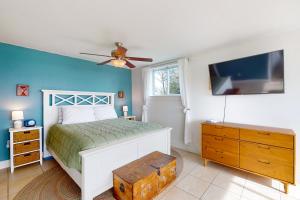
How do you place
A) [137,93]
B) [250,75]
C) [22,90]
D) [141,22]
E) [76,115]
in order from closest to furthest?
[141,22]
[250,75]
[22,90]
[76,115]
[137,93]

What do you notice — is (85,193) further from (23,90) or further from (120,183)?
(23,90)

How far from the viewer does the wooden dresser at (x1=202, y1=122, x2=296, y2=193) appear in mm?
1958

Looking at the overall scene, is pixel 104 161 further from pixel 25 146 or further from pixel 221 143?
pixel 221 143

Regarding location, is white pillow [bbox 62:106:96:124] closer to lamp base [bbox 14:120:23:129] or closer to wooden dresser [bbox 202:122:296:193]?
lamp base [bbox 14:120:23:129]

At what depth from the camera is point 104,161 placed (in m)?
1.88

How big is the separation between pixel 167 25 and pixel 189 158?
8.91 ft

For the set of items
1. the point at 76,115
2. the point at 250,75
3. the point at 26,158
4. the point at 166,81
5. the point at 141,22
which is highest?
the point at 141,22

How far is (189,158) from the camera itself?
314cm

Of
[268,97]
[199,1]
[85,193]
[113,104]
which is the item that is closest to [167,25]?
[199,1]

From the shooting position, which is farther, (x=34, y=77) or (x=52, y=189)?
(x=34, y=77)

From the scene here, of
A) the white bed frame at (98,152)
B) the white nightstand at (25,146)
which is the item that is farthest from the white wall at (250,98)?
the white nightstand at (25,146)

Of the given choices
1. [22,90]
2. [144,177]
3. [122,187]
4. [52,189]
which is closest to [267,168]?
[144,177]

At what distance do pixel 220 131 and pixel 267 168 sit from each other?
802 millimetres

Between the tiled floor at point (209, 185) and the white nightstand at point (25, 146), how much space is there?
0.16m
